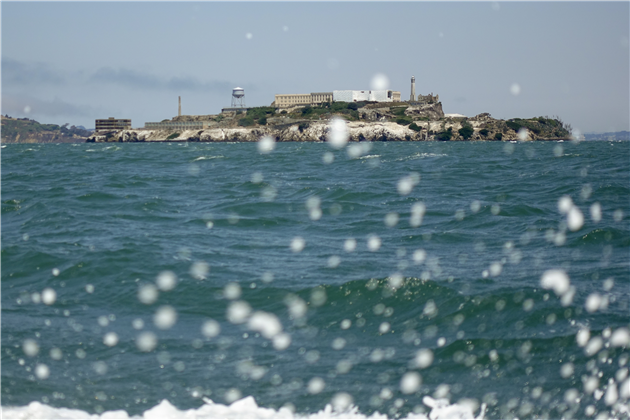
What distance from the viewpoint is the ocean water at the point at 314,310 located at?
6484 millimetres

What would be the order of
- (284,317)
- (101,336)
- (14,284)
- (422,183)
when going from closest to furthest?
(101,336), (284,317), (14,284), (422,183)

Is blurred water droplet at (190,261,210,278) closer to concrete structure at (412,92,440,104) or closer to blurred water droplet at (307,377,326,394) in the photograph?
blurred water droplet at (307,377,326,394)

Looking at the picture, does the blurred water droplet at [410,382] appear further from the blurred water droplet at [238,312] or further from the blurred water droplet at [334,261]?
the blurred water droplet at [334,261]

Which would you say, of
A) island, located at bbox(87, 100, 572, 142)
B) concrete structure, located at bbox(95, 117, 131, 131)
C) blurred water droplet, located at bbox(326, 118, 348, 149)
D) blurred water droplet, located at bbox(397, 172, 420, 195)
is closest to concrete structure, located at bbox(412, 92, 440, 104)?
island, located at bbox(87, 100, 572, 142)

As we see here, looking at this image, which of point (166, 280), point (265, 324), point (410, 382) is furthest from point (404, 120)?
point (410, 382)

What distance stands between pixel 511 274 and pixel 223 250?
634cm

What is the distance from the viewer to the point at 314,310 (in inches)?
357

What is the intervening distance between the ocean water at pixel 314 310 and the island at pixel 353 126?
13102cm

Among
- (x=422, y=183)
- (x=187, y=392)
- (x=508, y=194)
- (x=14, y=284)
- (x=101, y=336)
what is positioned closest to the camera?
(x=187, y=392)

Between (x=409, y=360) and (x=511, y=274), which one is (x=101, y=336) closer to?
(x=409, y=360)

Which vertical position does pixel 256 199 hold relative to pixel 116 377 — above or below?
above

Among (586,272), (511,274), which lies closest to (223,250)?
(511,274)

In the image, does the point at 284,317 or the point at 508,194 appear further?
the point at 508,194

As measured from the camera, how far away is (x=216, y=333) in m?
8.12
